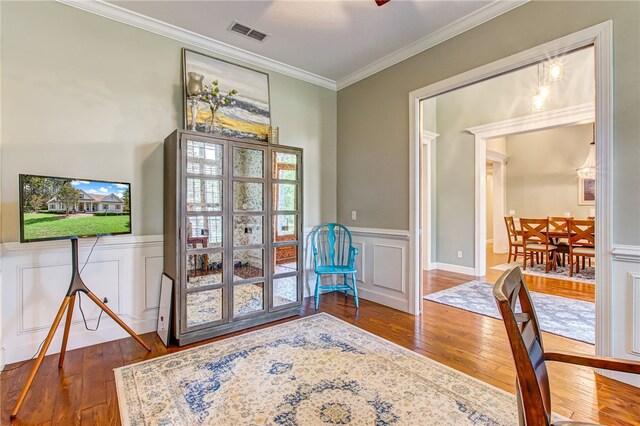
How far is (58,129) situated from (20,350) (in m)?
1.77

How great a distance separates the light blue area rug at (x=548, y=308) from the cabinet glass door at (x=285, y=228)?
1.89m

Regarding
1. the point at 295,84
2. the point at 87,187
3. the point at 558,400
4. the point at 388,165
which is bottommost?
the point at 558,400

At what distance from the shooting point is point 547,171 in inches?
296

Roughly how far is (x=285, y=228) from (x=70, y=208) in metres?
1.84

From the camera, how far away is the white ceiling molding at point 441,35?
2596 millimetres

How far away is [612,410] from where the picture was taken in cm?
175

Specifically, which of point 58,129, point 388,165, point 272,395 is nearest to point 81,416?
point 272,395

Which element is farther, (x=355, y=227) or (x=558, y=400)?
(x=355, y=227)

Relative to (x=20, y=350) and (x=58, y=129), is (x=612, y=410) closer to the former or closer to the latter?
(x=20, y=350)

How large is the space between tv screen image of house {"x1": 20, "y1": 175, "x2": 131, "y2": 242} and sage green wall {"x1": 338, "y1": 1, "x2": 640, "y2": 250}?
2681 millimetres

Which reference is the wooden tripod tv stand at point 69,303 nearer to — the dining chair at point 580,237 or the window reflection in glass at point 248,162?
the window reflection in glass at point 248,162

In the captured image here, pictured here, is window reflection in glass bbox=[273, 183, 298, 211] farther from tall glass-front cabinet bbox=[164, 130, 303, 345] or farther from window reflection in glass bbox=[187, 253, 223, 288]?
window reflection in glass bbox=[187, 253, 223, 288]

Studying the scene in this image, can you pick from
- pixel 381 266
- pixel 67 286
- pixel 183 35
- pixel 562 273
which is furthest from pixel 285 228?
pixel 562 273

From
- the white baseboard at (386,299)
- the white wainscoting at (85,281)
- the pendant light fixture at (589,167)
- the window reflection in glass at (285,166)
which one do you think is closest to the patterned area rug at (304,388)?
the white wainscoting at (85,281)
